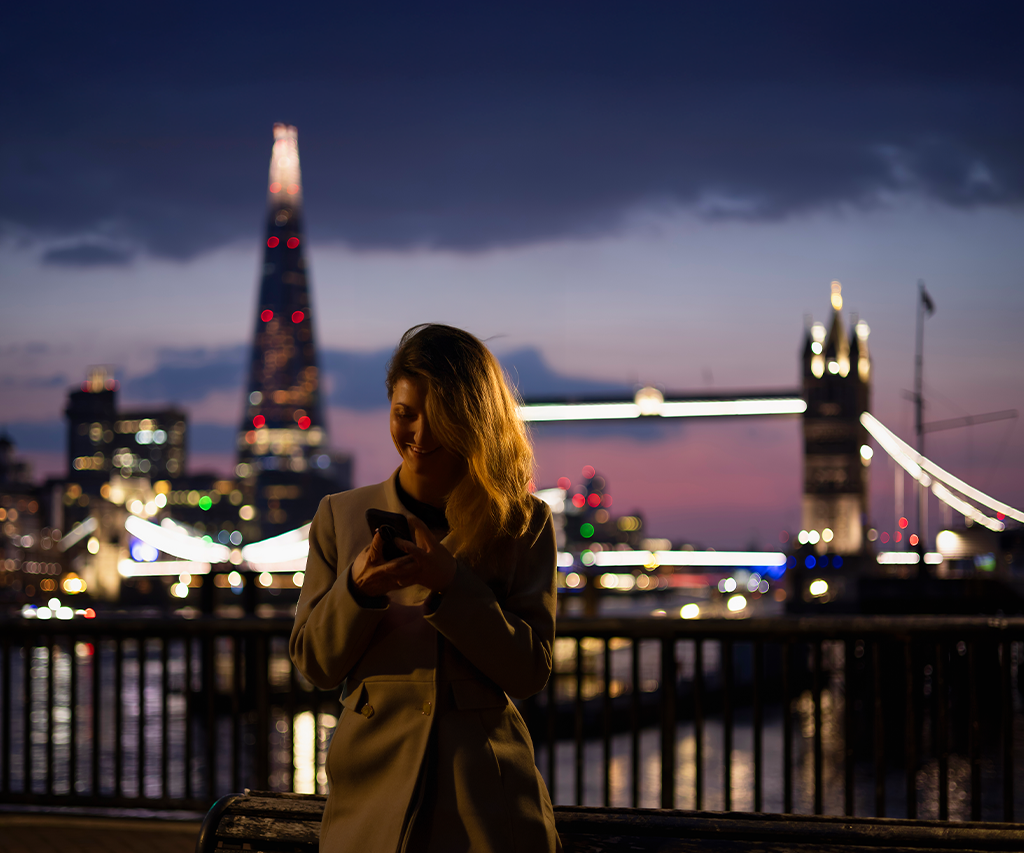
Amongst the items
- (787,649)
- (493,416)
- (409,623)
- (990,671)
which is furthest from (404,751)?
(990,671)

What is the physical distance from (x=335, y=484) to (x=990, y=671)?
5040 inches

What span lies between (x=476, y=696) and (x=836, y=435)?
7486 cm

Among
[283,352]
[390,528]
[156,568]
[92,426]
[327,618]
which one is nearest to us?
[390,528]

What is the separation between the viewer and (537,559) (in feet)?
5.86

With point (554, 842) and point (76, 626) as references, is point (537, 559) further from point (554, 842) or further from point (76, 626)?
point (76, 626)

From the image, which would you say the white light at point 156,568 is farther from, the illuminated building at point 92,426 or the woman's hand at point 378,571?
the illuminated building at point 92,426

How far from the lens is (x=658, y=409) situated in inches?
3337

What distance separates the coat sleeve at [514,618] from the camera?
160 cm

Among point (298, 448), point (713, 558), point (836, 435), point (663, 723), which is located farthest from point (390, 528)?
point (298, 448)

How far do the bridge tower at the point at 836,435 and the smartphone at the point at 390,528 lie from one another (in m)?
72.2

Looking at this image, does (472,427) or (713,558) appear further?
(713,558)

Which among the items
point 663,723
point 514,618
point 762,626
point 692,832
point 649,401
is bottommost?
point 663,723

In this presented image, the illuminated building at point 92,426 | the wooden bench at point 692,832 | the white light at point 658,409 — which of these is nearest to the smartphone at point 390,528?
the wooden bench at point 692,832

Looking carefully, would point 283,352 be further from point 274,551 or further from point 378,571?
point 378,571
